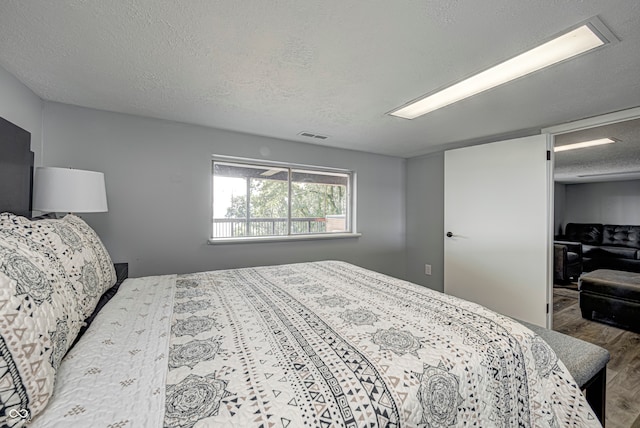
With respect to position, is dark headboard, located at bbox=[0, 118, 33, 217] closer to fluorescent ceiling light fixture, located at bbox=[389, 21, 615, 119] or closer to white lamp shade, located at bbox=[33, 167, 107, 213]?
white lamp shade, located at bbox=[33, 167, 107, 213]

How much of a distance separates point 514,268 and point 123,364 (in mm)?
3311

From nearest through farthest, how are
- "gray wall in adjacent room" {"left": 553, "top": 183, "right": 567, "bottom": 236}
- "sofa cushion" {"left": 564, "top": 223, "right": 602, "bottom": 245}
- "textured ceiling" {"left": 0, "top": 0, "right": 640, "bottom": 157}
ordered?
"textured ceiling" {"left": 0, "top": 0, "right": 640, "bottom": 157}, "sofa cushion" {"left": 564, "top": 223, "right": 602, "bottom": 245}, "gray wall in adjacent room" {"left": 553, "top": 183, "right": 567, "bottom": 236}

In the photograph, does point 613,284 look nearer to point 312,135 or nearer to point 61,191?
point 312,135

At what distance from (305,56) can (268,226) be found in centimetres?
217

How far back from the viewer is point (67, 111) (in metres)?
2.26

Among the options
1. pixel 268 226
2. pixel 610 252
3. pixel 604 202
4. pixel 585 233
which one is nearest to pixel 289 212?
pixel 268 226

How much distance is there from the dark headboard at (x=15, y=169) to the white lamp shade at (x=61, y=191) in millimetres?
64

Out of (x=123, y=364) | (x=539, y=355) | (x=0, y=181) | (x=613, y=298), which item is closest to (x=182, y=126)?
(x=0, y=181)

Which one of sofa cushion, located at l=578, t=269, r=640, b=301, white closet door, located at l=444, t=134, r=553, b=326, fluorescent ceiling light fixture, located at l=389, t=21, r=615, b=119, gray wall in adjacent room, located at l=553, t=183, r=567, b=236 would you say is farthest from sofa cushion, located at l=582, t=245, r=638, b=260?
fluorescent ceiling light fixture, located at l=389, t=21, r=615, b=119

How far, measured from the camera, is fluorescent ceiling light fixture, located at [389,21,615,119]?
4.46 ft

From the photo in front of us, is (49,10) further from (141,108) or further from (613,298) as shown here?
(613,298)

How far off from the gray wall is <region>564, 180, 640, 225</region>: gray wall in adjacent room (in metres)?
9.92

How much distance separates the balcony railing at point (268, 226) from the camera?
3.06 m

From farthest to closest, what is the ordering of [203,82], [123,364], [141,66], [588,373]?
1. [203,82]
2. [141,66]
3. [588,373]
4. [123,364]
